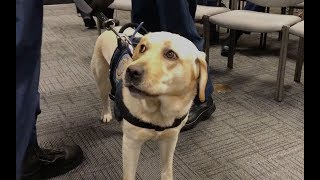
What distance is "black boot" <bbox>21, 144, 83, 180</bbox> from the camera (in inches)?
61.9

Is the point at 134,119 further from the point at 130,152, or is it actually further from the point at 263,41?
the point at 263,41

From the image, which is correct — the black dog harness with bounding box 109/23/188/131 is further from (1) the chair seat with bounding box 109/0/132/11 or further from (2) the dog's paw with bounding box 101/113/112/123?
(1) the chair seat with bounding box 109/0/132/11

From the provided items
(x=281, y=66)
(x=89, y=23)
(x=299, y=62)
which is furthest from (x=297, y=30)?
(x=89, y=23)

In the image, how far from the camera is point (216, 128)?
2.17 m

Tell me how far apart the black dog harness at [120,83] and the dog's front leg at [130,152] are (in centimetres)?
9

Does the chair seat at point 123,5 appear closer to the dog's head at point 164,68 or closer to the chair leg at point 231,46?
the chair leg at point 231,46

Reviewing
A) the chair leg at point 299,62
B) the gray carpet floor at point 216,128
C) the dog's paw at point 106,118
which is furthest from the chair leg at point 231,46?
the dog's paw at point 106,118

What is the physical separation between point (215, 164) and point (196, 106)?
0.53m

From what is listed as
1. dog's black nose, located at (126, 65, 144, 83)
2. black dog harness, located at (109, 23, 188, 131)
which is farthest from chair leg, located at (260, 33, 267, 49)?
dog's black nose, located at (126, 65, 144, 83)

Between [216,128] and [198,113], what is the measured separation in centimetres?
15

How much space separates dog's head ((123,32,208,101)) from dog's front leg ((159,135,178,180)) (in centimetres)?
27
